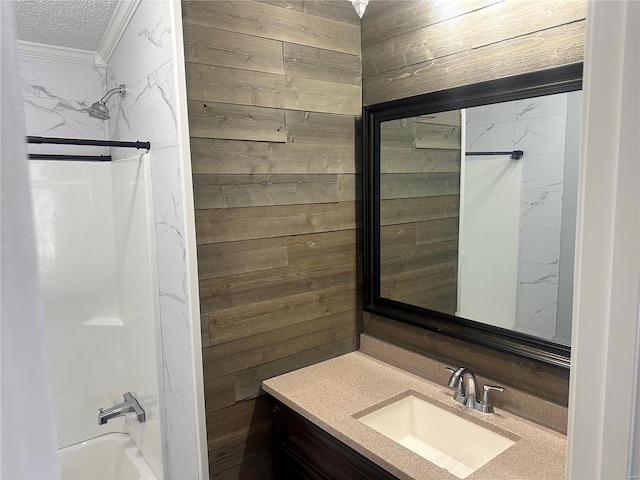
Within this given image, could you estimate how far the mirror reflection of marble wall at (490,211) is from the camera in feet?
4.65

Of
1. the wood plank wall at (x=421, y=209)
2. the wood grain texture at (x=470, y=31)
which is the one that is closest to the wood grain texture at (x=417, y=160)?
the wood plank wall at (x=421, y=209)

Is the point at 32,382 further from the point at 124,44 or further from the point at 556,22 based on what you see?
the point at 124,44

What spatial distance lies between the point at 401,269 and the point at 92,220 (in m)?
1.78

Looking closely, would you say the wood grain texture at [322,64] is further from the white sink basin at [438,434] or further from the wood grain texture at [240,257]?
the white sink basin at [438,434]

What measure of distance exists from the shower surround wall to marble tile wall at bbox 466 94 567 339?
1.14m

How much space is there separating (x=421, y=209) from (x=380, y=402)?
79 centimetres

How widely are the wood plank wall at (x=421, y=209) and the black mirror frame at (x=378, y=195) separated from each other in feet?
0.11

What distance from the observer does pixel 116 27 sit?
6.85 ft

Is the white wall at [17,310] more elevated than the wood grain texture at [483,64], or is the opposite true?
the wood grain texture at [483,64]

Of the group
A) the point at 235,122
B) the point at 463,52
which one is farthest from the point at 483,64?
the point at 235,122

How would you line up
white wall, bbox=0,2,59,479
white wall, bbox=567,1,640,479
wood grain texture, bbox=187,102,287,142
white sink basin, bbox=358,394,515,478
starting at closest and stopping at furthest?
white wall, bbox=0,2,59,479 < white wall, bbox=567,1,640,479 < white sink basin, bbox=358,394,515,478 < wood grain texture, bbox=187,102,287,142

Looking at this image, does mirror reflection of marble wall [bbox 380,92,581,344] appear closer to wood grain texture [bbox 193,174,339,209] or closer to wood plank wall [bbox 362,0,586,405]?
wood plank wall [bbox 362,0,586,405]

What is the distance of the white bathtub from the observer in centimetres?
246

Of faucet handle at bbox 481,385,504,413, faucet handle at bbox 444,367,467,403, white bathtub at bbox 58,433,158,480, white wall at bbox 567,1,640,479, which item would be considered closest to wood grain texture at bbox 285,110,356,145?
faucet handle at bbox 444,367,467,403
